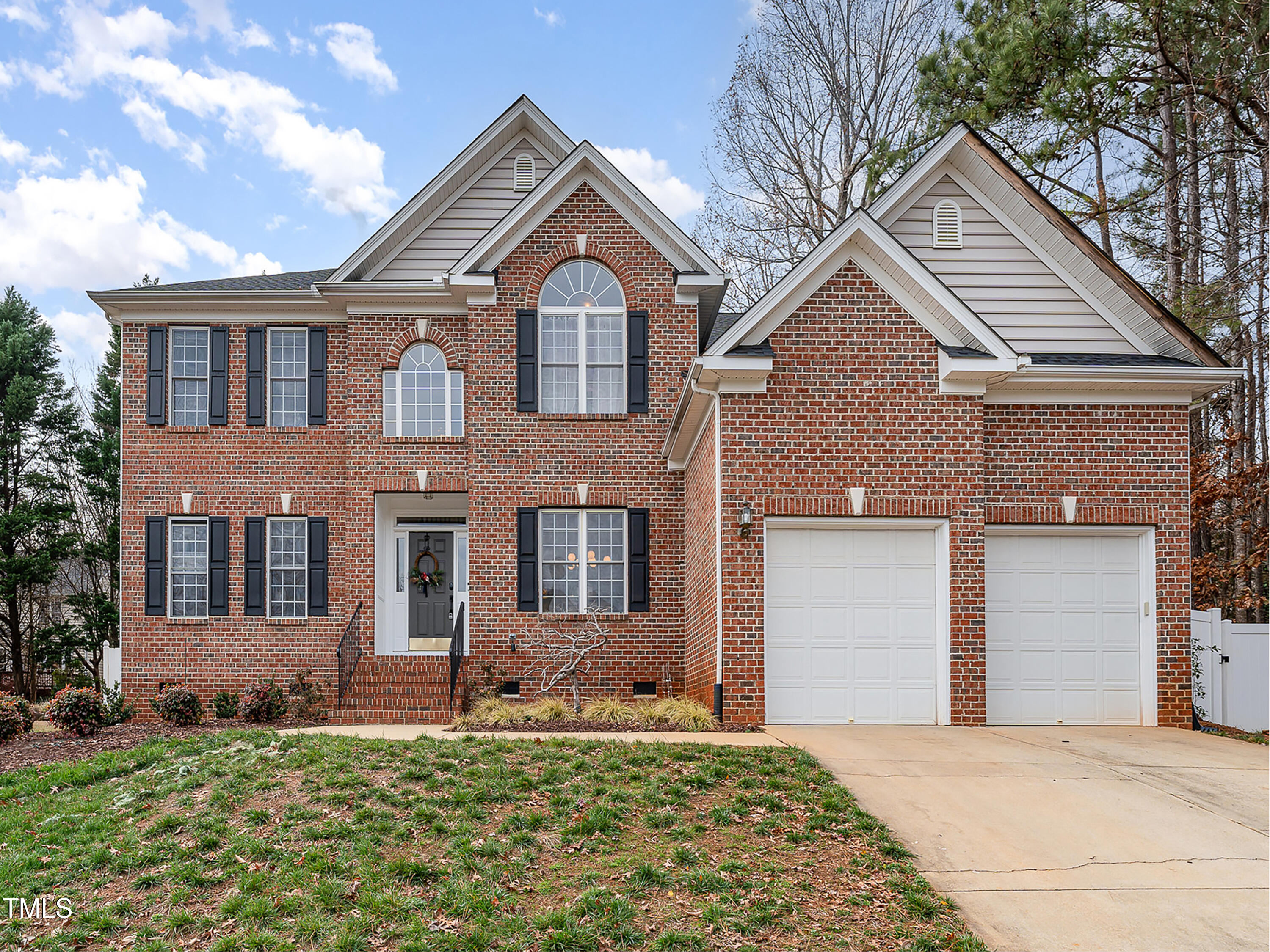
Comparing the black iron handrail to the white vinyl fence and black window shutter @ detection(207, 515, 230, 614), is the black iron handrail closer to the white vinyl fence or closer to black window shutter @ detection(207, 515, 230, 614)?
black window shutter @ detection(207, 515, 230, 614)

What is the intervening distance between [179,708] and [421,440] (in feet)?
16.7

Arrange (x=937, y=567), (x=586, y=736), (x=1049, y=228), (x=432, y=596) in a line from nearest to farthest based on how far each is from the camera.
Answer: (x=586, y=736), (x=937, y=567), (x=1049, y=228), (x=432, y=596)

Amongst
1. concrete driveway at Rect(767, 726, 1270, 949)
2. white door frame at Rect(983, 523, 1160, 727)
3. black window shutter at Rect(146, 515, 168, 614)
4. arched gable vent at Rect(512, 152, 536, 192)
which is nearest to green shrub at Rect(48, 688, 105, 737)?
black window shutter at Rect(146, 515, 168, 614)

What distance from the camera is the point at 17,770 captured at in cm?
1061

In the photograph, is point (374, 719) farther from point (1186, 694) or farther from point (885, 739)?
point (1186, 694)

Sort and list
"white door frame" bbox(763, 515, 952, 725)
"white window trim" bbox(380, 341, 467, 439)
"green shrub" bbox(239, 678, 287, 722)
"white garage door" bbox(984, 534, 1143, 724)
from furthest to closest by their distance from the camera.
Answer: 1. "white window trim" bbox(380, 341, 467, 439)
2. "green shrub" bbox(239, 678, 287, 722)
3. "white garage door" bbox(984, 534, 1143, 724)
4. "white door frame" bbox(763, 515, 952, 725)

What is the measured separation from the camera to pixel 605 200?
1521cm

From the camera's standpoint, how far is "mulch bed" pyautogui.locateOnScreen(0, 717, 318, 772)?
36.9 ft

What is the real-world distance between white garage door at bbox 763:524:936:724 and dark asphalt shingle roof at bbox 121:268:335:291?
899 cm

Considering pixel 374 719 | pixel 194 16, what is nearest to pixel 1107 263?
pixel 374 719

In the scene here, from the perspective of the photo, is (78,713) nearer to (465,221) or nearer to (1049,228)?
(465,221)

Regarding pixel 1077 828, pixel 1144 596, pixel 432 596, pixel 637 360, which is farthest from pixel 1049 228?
pixel 432 596

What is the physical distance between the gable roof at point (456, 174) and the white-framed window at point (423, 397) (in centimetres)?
154

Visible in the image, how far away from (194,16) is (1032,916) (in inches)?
727
